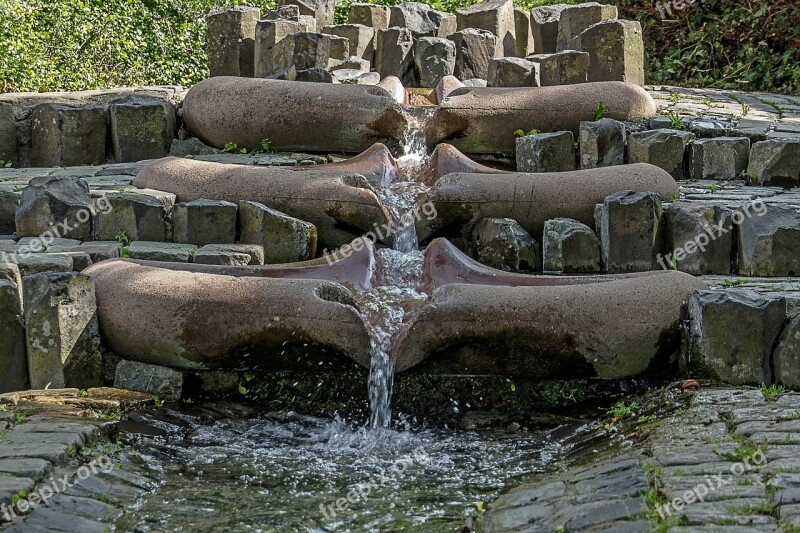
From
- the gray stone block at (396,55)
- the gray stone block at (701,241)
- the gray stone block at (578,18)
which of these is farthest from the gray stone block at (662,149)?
the gray stone block at (396,55)

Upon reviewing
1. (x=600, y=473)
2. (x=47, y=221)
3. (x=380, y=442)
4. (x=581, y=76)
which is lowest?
(x=380, y=442)

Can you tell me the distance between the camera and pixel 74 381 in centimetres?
602

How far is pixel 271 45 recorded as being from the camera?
1113 cm

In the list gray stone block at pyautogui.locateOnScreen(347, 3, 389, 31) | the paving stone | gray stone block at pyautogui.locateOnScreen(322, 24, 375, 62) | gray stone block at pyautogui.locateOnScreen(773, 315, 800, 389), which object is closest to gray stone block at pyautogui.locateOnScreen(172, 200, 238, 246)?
the paving stone

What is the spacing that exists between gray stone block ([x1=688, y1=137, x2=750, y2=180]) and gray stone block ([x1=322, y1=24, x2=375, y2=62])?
4822mm

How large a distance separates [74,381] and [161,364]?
19.2 inches

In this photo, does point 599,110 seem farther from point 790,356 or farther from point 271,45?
point 790,356

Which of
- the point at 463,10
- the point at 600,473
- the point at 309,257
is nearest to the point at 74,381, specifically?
the point at 309,257

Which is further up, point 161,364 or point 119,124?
point 119,124

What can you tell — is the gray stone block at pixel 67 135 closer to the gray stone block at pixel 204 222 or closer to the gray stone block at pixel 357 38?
the gray stone block at pixel 204 222

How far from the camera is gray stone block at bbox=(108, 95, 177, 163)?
9367mm

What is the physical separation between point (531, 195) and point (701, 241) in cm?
123

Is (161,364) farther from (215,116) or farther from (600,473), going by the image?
(215,116)

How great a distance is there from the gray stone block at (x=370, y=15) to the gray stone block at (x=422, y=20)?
20 centimetres
